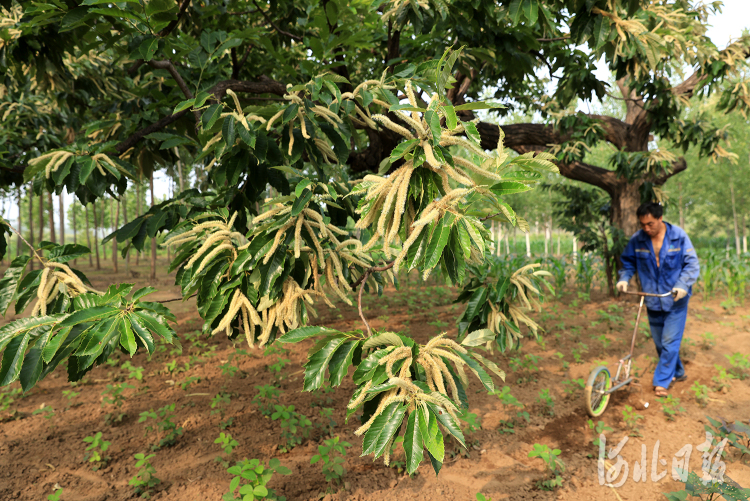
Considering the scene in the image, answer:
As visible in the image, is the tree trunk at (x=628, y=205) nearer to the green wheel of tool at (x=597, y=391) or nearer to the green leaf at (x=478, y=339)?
the green wheel of tool at (x=597, y=391)

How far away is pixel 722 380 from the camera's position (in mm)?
4414

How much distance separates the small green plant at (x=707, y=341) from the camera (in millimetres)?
5436

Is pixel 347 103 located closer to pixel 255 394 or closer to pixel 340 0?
→ pixel 340 0

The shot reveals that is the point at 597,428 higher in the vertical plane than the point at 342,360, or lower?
lower

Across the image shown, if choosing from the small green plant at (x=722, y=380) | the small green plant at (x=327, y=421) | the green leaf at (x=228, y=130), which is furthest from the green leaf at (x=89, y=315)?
the small green plant at (x=722, y=380)

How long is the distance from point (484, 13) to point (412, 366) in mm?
2857

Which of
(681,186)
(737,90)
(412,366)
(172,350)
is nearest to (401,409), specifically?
(412,366)

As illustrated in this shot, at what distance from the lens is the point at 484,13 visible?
3107 mm

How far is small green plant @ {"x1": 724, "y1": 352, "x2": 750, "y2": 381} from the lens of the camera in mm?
4572

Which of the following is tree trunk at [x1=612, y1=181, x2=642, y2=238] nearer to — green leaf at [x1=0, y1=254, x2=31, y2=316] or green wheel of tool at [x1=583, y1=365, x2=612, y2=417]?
green wheel of tool at [x1=583, y1=365, x2=612, y2=417]

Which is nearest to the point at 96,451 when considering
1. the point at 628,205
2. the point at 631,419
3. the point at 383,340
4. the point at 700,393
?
the point at 383,340

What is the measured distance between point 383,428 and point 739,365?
565 cm

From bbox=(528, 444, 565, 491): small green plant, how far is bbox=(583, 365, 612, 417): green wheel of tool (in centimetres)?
69

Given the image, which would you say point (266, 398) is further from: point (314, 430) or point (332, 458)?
point (332, 458)
